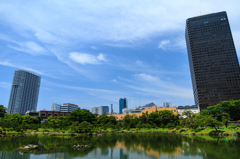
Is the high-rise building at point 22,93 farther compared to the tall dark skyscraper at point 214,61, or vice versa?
the high-rise building at point 22,93

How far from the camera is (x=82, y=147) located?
25.5 m

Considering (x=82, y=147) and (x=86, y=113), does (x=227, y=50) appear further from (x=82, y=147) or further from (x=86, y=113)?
(x=82, y=147)

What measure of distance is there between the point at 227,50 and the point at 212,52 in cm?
1038

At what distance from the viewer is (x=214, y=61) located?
392 ft

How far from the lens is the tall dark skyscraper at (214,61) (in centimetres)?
11412

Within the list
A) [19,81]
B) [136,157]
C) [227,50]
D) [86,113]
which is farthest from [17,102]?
[227,50]

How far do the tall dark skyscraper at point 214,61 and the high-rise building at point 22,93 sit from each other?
18292 cm

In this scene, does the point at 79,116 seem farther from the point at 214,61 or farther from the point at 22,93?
the point at 22,93

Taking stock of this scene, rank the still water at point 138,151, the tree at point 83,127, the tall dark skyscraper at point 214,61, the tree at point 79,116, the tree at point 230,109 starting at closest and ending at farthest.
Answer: the still water at point 138,151 → the tree at point 83,127 → the tree at point 230,109 → the tree at point 79,116 → the tall dark skyscraper at point 214,61

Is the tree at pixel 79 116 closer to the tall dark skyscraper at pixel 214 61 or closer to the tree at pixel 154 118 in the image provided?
the tree at pixel 154 118

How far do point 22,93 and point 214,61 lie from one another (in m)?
198

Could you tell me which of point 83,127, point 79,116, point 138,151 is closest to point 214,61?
point 79,116

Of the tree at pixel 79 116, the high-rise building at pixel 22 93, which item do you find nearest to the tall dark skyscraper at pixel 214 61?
the tree at pixel 79 116

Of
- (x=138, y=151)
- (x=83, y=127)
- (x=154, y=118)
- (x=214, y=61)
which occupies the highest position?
(x=214, y=61)
